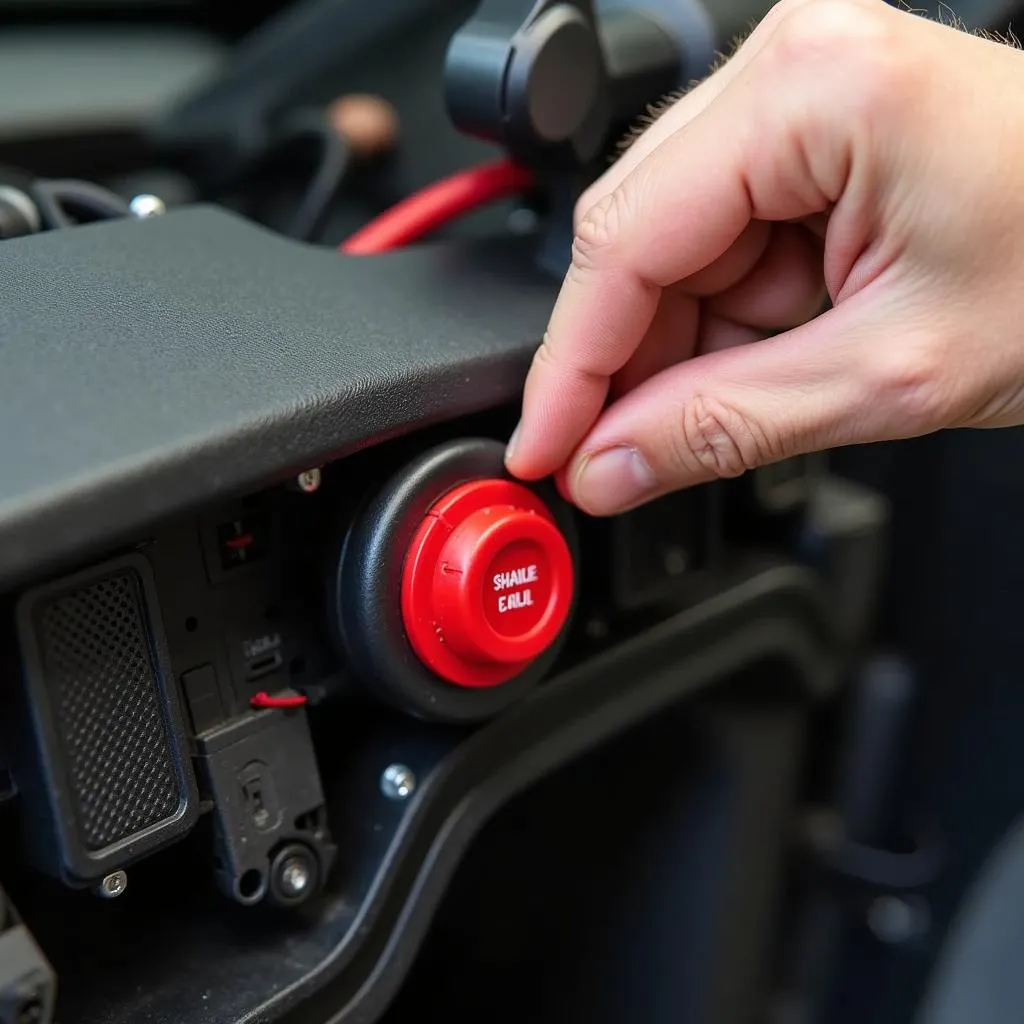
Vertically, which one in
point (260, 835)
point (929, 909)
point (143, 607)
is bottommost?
point (929, 909)

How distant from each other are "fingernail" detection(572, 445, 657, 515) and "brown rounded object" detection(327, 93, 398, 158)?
502 millimetres

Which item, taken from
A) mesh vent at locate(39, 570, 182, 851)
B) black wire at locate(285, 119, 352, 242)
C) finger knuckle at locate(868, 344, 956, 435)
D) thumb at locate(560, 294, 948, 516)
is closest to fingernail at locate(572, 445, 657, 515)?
thumb at locate(560, 294, 948, 516)

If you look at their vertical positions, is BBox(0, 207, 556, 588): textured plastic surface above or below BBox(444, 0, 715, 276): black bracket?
below

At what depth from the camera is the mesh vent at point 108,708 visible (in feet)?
1.47

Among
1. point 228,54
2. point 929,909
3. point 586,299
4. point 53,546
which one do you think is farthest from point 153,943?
point 228,54

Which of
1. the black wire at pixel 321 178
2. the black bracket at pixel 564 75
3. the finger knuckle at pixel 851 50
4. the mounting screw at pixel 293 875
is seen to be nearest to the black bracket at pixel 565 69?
the black bracket at pixel 564 75

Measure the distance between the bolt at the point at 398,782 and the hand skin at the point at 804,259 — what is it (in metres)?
0.16

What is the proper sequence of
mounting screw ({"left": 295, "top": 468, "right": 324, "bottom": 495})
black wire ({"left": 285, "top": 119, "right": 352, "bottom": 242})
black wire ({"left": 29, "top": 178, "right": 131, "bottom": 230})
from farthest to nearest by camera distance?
black wire ({"left": 285, "top": 119, "right": 352, "bottom": 242}), black wire ({"left": 29, "top": 178, "right": 131, "bottom": 230}), mounting screw ({"left": 295, "top": 468, "right": 324, "bottom": 495})

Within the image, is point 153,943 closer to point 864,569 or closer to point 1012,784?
point 864,569

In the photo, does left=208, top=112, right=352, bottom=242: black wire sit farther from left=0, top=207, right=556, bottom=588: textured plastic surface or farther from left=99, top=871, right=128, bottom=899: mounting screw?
left=99, top=871, right=128, bottom=899: mounting screw

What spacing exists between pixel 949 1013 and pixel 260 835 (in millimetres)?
435

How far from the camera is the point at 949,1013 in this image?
2.31 feet

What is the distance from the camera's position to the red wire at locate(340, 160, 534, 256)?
0.72m

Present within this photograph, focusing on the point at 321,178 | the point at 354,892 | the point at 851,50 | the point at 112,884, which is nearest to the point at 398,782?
the point at 354,892
